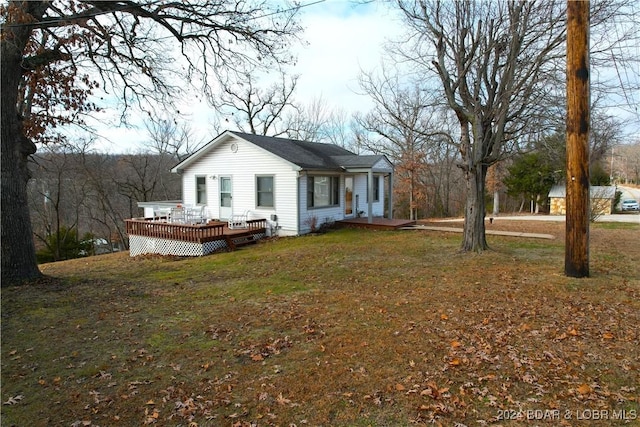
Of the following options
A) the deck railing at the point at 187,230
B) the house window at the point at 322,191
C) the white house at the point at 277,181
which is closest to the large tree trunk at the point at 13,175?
the deck railing at the point at 187,230

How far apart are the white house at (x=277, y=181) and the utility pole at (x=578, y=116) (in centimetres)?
914

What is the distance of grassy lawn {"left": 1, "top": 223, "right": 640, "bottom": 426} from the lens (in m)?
3.38

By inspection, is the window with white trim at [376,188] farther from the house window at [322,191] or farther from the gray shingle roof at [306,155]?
the house window at [322,191]

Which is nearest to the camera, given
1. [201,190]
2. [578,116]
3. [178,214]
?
[578,116]

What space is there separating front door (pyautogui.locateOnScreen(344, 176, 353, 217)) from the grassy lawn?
908 cm

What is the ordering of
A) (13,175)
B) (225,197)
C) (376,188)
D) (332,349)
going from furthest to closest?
(376,188) < (225,197) < (13,175) < (332,349)

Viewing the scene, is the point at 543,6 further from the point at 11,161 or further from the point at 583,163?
the point at 11,161

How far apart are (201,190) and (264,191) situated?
142 inches

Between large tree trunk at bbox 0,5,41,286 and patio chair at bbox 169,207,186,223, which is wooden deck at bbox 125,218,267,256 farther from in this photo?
large tree trunk at bbox 0,5,41,286

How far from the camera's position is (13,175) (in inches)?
307

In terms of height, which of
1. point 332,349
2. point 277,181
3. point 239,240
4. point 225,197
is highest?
point 277,181

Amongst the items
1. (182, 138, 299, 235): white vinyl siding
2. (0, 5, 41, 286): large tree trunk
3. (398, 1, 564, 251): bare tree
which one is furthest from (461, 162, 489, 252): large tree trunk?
(0, 5, 41, 286): large tree trunk

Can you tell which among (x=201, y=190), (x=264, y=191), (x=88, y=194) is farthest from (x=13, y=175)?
(x=88, y=194)

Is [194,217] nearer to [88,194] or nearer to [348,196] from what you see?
[348,196]
